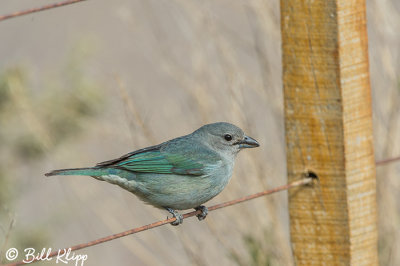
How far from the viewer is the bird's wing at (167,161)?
154 inches

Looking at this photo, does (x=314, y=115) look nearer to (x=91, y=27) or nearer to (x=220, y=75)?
(x=220, y=75)

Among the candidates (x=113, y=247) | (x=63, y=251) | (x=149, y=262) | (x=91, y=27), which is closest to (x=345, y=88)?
(x=63, y=251)

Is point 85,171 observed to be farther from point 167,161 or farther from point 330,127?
point 330,127

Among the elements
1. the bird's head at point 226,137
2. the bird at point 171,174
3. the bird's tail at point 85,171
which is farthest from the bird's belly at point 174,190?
the bird's head at point 226,137

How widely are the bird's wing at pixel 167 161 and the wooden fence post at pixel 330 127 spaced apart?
1.91ft

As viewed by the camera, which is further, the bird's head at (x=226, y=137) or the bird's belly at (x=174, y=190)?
the bird's head at (x=226, y=137)

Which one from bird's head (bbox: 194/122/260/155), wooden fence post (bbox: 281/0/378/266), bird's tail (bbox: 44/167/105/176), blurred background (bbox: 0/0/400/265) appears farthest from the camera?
blurred background (bbox: 0/0/400/265)

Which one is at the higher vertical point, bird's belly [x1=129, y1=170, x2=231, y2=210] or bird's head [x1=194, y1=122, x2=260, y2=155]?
bird's head [x1=194, y1=122, x2=260, y2=155]

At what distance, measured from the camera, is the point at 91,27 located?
41.9 feet

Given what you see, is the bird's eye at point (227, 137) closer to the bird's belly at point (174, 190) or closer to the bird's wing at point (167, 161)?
the bird's wing at point (167, 161)

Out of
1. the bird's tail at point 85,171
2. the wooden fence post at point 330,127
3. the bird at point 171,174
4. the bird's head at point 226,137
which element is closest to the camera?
the bird's tail at point 85,171

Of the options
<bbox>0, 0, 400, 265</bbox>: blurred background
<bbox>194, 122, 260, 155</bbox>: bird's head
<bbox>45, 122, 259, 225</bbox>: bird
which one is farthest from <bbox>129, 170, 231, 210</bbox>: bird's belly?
<bbox>0, 0, 400, 265</bbox>: blurred background

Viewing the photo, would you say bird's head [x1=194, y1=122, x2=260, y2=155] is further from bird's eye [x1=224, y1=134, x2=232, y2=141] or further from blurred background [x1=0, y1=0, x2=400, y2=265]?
blurred background [x1=0, y1=0, x2=400, y2=265]

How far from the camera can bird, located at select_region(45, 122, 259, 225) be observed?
3.91m
